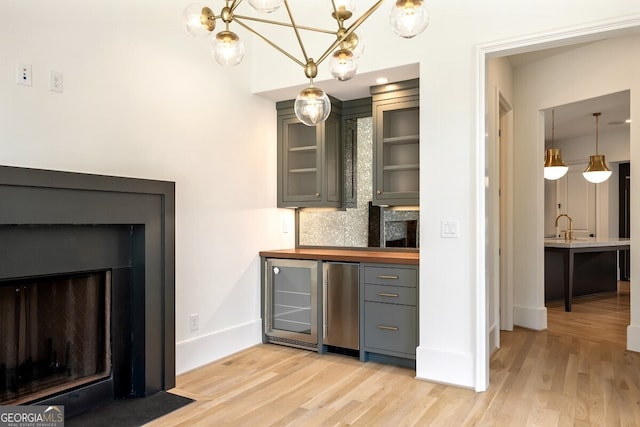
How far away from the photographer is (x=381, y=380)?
3.12 meters

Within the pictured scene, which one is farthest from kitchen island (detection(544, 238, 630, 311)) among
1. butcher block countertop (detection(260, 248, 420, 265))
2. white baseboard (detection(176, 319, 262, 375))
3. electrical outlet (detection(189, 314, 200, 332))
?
electrical outlet (detection(189, 314, 200, 332))

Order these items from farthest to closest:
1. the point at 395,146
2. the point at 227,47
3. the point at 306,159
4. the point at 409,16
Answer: the point at 306,159, the point at 395,146, the point at 227,47, the point at 409,16

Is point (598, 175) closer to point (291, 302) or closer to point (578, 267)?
point (578, 267)

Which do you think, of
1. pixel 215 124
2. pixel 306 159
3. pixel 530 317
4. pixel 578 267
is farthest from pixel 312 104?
pixel 578 267

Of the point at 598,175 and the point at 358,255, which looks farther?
the point at 598,175

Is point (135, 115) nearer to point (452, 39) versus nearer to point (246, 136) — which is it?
point (246, 136)

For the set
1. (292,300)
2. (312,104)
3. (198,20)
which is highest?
(198,20)

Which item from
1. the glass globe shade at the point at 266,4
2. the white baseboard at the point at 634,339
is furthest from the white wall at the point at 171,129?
the white baseboard at the point at 634,339

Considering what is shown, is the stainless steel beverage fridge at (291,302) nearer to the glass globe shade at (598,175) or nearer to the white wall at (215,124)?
the white wall at (215,124)

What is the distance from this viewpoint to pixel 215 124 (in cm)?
356

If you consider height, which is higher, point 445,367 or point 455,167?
point 455,167

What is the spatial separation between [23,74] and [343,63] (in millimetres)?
1689

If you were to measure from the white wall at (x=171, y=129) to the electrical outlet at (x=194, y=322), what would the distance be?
4cm

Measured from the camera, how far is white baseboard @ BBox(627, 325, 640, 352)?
387 cm
